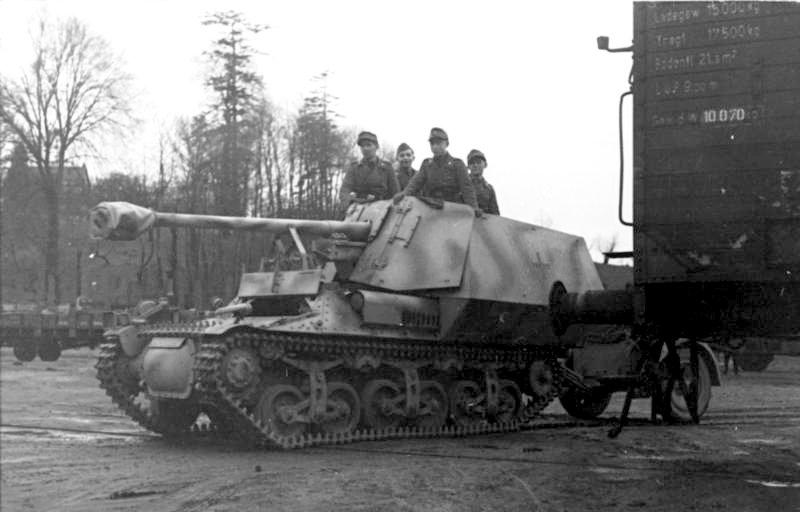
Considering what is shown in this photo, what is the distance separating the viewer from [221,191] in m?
26.0

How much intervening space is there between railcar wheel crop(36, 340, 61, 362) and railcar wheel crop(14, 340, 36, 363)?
0.53ft

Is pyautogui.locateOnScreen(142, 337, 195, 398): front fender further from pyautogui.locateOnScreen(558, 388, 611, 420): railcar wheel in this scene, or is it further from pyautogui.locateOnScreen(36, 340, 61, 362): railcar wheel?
pyautogui.locateOnScreen(36, 340, 61, 362): railcar wheel

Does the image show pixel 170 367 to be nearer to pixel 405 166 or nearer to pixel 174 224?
pixel 174 224

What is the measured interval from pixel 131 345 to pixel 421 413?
3242 mm

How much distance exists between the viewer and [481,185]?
15.3m

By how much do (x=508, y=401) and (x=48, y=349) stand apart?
18081 mm

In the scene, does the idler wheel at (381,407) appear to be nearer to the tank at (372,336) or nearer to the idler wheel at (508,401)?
the tank at (372,336)

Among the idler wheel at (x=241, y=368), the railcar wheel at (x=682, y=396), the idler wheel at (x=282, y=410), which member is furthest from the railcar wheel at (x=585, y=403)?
the idler wheel at (x=241, y=368)

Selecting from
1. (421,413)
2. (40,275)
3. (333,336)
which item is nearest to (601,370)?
(421,413)

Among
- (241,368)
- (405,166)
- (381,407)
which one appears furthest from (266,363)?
(405,166)

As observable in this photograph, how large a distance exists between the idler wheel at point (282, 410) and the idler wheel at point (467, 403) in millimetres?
2201

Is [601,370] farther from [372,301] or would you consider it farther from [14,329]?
[14,329]

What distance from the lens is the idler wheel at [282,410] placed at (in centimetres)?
1104

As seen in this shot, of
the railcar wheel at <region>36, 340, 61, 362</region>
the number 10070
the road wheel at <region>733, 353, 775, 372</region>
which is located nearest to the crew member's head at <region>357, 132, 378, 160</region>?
the number 10070
